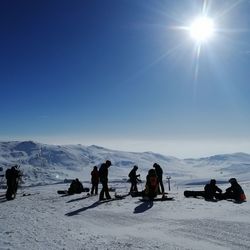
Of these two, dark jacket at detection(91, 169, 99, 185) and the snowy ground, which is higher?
dark jacket at detection(91, 169, 99, 185)

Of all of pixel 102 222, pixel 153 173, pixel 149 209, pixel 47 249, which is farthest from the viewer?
pixel 153 173

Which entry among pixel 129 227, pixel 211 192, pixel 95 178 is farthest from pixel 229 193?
pixel 129 227

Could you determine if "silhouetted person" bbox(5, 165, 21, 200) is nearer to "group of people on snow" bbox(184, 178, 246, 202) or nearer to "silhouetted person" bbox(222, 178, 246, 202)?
"group of people on snow" bbox(184, 178, 246, 202)

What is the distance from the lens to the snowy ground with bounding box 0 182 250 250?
898 centimetres

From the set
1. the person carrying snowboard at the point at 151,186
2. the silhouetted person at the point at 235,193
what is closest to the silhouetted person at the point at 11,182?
the person carrying snowboard at the point at 151,186

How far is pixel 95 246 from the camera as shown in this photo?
28.8ft

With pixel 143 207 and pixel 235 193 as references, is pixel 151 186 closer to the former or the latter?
pixel 143 207

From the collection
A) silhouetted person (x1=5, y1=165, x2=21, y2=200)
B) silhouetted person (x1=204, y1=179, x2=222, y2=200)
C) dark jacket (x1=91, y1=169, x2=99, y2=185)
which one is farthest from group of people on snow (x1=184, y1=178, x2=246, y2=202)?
silhouetted person (x1=5, y1=165, x2=21, y2=200)

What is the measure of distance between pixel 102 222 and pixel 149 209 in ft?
11.3

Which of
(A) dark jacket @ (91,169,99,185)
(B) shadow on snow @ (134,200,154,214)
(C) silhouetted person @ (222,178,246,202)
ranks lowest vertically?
(B) shadow on snow @ (134,200,154,214)

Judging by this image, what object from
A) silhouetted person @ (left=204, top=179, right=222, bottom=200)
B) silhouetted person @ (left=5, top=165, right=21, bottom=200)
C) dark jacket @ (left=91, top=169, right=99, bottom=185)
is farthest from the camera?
dark jacket @ (left=91, top=169, right=99, bottom=185)

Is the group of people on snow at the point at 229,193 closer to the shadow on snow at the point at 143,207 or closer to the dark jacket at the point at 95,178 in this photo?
the shadow on snow at the point at 143,207

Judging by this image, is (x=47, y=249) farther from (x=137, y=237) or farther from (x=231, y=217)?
(x=231, y=217)

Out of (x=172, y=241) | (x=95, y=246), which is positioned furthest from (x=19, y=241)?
(x=172, y=241)
